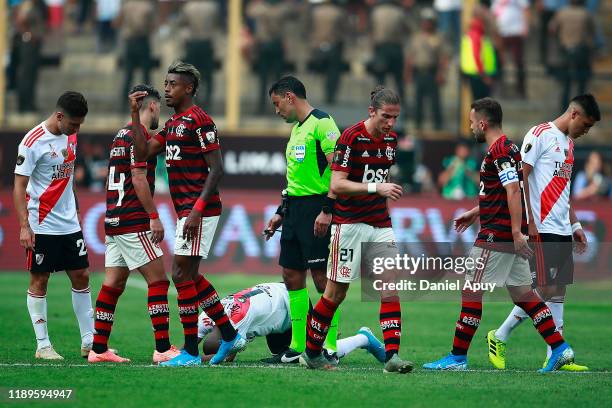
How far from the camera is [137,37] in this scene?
947 inches

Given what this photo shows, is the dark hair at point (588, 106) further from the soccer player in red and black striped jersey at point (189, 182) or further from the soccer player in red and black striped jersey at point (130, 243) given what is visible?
the soccer player in red and black striped jersey at point (130, 243)

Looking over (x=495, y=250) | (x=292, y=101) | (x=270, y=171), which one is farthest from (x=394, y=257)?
(x=270, y=171)

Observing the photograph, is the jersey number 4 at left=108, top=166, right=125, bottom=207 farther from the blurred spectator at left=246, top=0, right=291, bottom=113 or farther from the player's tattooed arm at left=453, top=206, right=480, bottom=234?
the blurred spectator at left=246, top=0, right=291, bottom=113

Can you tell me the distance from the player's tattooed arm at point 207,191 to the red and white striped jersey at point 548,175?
112 inches

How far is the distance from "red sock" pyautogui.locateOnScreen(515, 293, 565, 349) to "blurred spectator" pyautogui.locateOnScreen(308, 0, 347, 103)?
1389 cm

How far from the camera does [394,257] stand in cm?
1002

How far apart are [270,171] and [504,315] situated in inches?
340

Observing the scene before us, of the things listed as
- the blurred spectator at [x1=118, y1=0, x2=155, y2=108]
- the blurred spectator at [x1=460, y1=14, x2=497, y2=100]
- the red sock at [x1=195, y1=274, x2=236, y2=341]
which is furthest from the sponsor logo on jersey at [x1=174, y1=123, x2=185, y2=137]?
the blurred spectator at [x1=118, y1=0, x2=155, y2=108]

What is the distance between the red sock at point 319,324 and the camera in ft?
33.3

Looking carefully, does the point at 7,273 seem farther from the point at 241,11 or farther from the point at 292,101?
the point at 292,101

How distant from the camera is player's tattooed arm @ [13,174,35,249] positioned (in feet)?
35.3

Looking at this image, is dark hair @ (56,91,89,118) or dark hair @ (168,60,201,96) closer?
dark hair @ (168,60,201,96)

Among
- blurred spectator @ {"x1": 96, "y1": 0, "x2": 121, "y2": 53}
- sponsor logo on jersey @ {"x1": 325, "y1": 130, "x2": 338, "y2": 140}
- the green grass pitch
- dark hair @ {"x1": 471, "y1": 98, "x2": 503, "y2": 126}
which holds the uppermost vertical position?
blurred spectator @ {"x1": 96, "y1": 0, "x2": 121, "y2": 53}

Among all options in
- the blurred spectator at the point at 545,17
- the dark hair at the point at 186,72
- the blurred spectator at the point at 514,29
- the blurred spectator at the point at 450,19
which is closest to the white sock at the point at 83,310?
the dark hair at the point at 186,72
